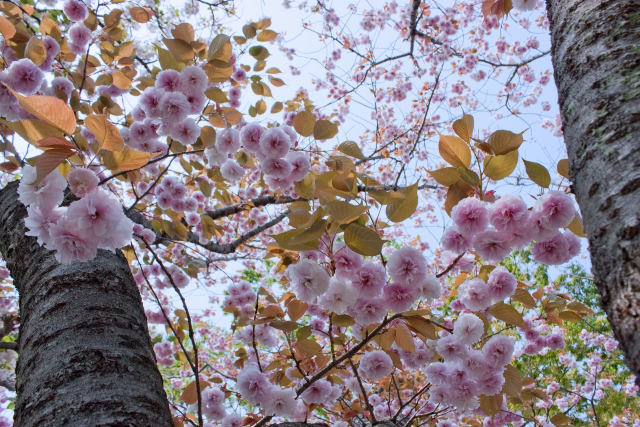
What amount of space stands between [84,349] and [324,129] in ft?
2.78

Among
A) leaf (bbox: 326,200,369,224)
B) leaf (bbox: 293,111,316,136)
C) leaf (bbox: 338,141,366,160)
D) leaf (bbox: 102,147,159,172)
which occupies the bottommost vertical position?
leaf (bbox: 326,200,369,224)

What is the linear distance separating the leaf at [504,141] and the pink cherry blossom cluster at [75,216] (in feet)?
2.80

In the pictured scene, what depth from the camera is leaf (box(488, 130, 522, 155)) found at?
93 cm

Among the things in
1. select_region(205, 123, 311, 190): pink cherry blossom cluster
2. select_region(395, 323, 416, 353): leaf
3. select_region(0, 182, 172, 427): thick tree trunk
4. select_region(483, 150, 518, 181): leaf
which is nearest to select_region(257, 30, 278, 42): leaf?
select_region(205, 123, 311, 190): pink cherry blossom cluster

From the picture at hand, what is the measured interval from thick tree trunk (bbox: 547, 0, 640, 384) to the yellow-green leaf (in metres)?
0.62

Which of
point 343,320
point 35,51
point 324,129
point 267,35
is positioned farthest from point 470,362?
point 35,51

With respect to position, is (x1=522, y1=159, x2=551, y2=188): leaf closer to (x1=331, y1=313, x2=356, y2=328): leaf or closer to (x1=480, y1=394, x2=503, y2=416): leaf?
(x1=331, y1=313, x2=356, y2=328): leaf

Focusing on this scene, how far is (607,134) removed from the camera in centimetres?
56

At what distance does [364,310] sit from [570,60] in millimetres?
710

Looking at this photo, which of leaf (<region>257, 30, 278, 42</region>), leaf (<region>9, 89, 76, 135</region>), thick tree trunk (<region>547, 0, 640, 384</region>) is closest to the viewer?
thick tree trunk (<region>547, 0, 640, 384</region>)

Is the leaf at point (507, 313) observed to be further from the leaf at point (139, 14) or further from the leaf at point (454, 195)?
the leaf at point (139, 14)

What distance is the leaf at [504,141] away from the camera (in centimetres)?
93

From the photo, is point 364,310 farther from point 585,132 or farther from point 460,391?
point 585,132

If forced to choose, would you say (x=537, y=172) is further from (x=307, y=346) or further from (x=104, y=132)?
(x=104, y=132)
